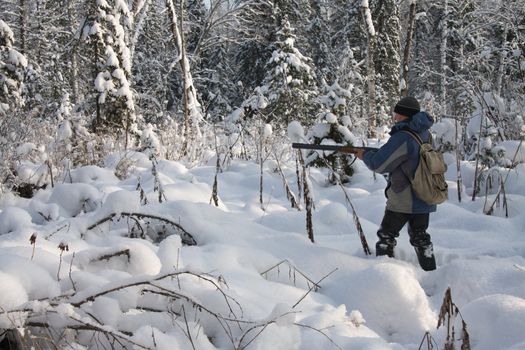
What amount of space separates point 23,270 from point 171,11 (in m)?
10.4

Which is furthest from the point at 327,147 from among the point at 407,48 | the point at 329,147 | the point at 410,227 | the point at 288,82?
the point at 288,82

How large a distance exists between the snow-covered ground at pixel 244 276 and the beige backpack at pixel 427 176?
58cm

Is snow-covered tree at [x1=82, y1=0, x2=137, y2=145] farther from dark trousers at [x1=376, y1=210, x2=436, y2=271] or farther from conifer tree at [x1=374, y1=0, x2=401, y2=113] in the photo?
conifer tree at [x1=374, y1=0, x2=401, y2=113]

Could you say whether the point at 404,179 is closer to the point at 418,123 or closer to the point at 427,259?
the point at 418,123

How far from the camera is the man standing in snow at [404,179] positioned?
3.42 m

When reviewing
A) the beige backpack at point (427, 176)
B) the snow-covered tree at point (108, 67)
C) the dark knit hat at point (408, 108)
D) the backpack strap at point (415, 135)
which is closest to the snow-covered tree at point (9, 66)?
the snow-covered tree at point (108, 67)

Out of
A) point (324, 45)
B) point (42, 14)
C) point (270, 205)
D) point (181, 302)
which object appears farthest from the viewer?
→ point (324, 45)

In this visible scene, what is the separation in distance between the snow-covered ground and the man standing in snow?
0.66 ft

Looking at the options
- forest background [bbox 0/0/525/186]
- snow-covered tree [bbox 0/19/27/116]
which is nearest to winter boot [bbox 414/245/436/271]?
forest background [bbox 0/0/525/186]

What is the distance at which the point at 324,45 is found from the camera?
26438 mm

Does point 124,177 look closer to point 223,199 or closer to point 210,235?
point 223,199

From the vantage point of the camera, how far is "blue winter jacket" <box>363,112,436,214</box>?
341 centimetres

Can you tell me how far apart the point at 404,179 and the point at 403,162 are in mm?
141

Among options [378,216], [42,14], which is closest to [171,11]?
[378,216]
